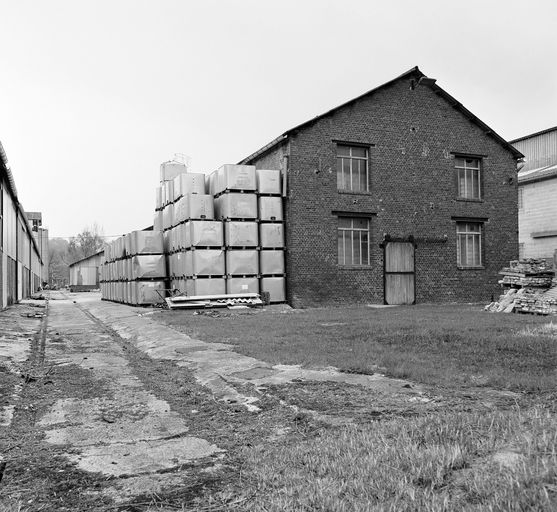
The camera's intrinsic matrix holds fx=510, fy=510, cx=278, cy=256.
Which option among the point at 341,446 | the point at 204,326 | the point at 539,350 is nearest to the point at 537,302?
the point at 539,350

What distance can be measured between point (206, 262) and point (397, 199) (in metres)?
7.54

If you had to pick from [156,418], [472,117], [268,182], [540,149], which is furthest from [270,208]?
[540,149]

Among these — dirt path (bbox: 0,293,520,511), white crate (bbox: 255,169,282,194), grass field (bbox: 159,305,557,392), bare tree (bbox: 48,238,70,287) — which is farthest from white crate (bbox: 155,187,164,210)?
bare tree (bbox: 48,238,70,287)

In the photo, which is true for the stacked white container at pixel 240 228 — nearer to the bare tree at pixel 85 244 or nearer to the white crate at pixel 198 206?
the white crate at pixel 198 206

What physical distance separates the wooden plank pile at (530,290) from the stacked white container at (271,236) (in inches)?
265

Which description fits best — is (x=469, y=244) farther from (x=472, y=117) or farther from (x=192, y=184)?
(x=192, y=184)

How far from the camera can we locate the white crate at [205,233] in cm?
1642

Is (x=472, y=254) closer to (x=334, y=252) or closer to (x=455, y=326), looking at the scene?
(x=334, y=252)

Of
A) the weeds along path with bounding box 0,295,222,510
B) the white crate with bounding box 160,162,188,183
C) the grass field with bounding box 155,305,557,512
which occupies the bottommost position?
the weeds along path with bounding box 0,295,222,510

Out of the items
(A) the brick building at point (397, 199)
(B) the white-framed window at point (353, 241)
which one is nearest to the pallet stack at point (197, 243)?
(A) the brick building at point (397, 199)

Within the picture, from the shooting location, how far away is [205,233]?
16.5m

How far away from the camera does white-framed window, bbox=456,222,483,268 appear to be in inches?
789

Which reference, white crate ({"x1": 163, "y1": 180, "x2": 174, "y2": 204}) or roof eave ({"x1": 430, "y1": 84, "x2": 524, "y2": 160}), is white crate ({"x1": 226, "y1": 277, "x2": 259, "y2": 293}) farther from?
roof eave ({"x1": 430, "y1": 84, "x2": 524, "y2": 160})

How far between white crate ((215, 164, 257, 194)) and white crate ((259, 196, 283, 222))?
0.57 metres
